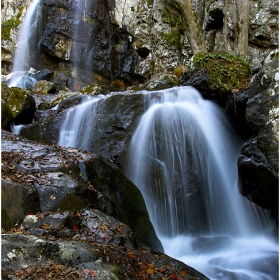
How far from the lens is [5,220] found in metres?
3.17

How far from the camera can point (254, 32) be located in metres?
15.3

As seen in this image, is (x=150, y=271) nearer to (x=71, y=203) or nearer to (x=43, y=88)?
(x=71, y=203)

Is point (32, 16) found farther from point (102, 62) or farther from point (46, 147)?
point (46, 147)

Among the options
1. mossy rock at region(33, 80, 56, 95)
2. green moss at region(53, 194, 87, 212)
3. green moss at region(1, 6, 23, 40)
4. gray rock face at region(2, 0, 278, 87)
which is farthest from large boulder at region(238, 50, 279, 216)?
green moss at region(1, 6, 23, 40)

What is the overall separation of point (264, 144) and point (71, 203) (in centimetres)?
330

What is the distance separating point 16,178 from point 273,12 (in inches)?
621

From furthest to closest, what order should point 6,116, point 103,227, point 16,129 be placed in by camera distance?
point 16,129 < point 6,116 < point 103,227

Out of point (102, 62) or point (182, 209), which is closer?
point (182, 209)

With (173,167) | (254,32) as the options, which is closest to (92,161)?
(173,167)

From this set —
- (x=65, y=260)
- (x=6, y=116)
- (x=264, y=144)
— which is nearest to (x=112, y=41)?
(x=6, y=116)

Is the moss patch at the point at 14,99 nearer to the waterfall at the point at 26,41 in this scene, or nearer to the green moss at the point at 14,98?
the green moss at the point at 14,98

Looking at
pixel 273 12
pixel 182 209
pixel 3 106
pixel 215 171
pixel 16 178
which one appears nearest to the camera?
pixel 16 178

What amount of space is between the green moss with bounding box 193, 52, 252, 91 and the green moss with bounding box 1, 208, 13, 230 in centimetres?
619

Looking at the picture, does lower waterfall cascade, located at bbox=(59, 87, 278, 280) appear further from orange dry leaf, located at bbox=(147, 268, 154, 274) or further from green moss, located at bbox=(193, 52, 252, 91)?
orange dry leaf, located at bbox=(147, 268, 154, 274)
